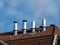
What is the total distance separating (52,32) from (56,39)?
7.43 ft

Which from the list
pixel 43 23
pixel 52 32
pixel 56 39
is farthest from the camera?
pixel 43 23

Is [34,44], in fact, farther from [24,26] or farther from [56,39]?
[24,26]

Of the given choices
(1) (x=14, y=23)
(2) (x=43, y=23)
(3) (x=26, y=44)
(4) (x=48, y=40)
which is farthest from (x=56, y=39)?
(1) (x=14, y=23)

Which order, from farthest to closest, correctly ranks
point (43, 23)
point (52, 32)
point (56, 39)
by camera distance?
point (43, 23) → point (52, 32) → point (56, 39)

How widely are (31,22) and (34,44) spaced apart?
17.6 ft

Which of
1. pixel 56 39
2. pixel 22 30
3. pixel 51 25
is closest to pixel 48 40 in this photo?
pixel 56 39

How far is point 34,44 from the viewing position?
109 feet

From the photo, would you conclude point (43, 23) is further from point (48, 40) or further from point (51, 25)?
point (48, 40)

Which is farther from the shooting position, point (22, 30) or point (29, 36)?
point (22, 30)

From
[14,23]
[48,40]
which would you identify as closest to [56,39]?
[48,40]

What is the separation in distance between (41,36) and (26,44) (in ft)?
5.08

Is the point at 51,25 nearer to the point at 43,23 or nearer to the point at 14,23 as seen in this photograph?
the point at 43,23

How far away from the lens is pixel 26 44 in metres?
33.6

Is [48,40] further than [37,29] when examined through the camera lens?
No
